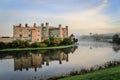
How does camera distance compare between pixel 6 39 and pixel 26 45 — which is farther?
pixel 6 39

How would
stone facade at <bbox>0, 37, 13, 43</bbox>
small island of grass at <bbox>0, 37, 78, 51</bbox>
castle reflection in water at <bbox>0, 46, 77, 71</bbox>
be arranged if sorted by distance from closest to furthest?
castle reflection in water at <bbox>0, 46, 77, 71</bbox> < small island of grass at <bbox>0, 37, 78, 51</bbox> < stone facade at <bbox>0, 37, 13, 43</bbox>

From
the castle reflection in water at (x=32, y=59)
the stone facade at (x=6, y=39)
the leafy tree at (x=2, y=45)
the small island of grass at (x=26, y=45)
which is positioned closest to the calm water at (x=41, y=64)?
the castle reflection in water at (x=32, y=59)

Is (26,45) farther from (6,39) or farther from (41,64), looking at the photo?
(41,64)

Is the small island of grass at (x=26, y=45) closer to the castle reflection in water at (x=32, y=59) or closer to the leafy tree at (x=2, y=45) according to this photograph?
the leafy tree at (x=2, y=45)

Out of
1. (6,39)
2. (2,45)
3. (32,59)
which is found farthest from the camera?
(6,39)

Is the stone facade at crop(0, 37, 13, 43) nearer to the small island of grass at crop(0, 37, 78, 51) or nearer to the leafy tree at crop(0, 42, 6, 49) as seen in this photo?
the small island of grass at crop(0, 37, 78, 51)

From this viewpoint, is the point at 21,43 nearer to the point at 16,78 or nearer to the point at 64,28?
the point at 64,28

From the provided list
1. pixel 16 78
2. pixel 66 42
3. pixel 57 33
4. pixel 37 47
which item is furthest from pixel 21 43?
pixel 16 78

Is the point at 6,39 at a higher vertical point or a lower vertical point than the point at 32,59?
higher

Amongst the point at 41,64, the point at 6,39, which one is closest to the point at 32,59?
the point at 41,64

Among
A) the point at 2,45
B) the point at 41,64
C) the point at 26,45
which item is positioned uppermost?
the point at 2,45

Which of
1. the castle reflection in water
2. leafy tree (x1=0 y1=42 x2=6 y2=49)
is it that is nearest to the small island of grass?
leafy tree (x1=0 y1=42 x2=6 y2=49)

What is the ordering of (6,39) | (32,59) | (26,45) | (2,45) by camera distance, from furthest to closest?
(6,39) → (26,45) → (2,45) → (32,59)

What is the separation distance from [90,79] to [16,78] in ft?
26.4
